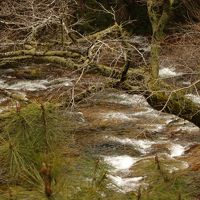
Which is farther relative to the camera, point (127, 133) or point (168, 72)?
point (168, 72)

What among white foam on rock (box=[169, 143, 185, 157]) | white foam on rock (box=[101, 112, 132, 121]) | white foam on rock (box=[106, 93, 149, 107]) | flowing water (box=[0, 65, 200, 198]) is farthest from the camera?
white foam on rock (box=[106, 93, 149, 107])

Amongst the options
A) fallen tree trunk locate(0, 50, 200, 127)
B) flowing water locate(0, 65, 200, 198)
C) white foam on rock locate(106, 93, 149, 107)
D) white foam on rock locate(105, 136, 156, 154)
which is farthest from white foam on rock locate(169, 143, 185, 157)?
white foam on rock locate(106, 93, 149, 107)

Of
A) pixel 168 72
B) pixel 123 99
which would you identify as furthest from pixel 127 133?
pixel 168 72

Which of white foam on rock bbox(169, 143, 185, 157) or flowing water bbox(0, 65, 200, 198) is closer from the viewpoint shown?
flowing water bbox(0, 65, 200, 198)

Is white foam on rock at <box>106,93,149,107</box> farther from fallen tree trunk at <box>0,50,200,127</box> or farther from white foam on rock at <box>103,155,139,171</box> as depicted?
fallen tree trunk at <box>0,50,200,127</box>

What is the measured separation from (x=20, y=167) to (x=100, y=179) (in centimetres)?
48

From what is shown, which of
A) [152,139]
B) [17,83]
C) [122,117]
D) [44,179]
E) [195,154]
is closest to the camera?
[44,179]

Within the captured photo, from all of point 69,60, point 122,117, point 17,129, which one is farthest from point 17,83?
point 17,129

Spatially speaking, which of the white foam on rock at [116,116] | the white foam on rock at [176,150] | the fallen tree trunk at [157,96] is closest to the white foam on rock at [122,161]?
the white foam on rock at [176,150]

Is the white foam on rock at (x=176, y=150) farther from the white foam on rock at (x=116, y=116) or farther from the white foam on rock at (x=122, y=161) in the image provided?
the white foam on rock at (x=116, y=116)

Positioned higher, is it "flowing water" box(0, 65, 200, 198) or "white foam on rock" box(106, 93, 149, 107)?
"flowing water" box(0, 65, 200, 198)

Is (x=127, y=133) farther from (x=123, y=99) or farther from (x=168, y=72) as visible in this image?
(x=168, y=72)

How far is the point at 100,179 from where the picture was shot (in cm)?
285

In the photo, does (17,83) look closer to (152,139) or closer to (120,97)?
(120,97)
